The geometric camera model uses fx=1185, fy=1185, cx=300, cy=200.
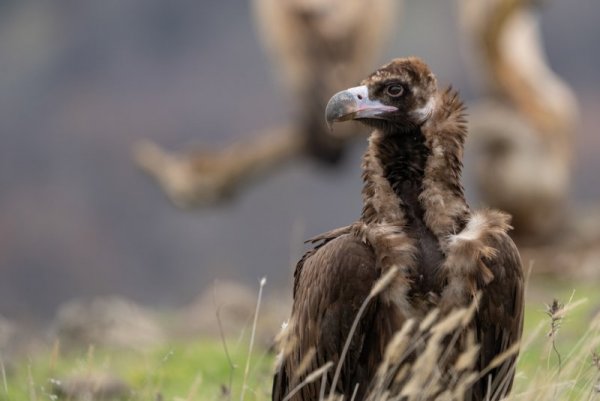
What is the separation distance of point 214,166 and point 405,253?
1044cm

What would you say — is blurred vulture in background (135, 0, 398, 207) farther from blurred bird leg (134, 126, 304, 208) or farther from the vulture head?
the vulture head

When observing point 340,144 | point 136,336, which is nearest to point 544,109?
point 340,144

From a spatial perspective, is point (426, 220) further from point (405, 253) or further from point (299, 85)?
point (299, 85)

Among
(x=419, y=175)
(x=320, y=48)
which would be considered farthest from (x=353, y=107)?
(x=320, y=48)

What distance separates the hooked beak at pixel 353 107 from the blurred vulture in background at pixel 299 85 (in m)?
8.98

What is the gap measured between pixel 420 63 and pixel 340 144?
9709mm

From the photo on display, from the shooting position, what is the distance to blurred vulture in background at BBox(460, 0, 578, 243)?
14328mm

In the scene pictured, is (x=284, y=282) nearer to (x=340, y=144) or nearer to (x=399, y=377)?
(x=340, y=144)

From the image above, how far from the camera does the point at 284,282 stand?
12.7m

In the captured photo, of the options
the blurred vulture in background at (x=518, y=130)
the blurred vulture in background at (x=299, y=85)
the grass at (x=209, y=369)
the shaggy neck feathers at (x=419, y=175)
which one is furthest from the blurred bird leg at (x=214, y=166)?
the shaggy neck feathers at (x=419, y=175)

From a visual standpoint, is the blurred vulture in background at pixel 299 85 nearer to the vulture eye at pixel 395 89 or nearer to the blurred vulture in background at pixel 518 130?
the blurred vulture in background at pixel 518 130

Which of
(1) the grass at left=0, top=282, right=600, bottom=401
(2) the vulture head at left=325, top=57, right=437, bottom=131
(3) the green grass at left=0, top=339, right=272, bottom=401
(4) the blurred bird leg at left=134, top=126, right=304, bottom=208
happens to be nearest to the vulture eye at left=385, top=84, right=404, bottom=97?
(2) the vulture head at left=325, top=57, right=437, bottom=131

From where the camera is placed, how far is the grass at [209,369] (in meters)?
4.24

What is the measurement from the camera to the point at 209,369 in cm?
758
